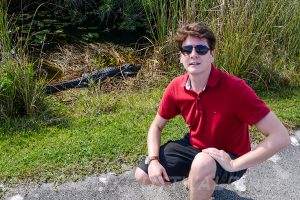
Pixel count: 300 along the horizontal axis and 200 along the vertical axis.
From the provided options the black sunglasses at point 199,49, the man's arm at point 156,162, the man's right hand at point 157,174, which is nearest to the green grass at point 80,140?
the man's arm at point 156,162

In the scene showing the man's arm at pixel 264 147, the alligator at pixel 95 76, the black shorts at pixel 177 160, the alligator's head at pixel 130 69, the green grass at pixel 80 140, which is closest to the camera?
the man's arm at pixel 264 147

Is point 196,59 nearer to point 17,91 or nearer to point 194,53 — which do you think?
point 194,53

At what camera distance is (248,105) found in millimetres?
2303

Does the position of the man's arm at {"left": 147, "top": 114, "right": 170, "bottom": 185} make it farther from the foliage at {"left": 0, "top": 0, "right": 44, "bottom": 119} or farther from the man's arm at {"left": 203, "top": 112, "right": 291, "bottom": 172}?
the foliage at {"left": 0, "top": 0, "right": 44, "bottom": 119}

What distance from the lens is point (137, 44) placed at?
264 inches

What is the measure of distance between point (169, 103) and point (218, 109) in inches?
14.4

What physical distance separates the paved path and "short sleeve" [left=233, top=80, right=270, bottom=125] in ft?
2.70

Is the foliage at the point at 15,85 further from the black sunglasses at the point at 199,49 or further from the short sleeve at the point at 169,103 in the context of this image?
the black sunglasses at the point at 199,49

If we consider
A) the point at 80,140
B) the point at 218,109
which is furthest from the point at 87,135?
the point at 218,109

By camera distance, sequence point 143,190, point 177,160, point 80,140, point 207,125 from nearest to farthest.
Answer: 1. point 207,125
2. point 177,160
3. point 143,190
4. point 80,140

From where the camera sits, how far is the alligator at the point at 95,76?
5.00 m

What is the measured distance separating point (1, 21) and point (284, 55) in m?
3.15

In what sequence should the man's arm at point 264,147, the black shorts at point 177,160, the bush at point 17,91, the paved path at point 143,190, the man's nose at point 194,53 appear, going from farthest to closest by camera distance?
the bush at point 17,91
the paved path at point 143,190
the black shorts at point 177,160
the man's nose at point 194,53
the man's arm at point 264,147

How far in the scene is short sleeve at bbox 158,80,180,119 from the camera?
2.64 metres
